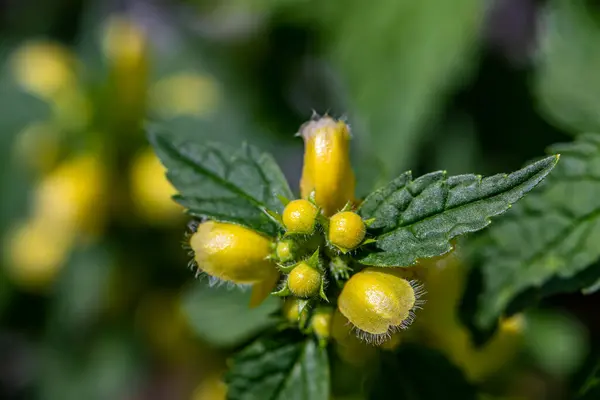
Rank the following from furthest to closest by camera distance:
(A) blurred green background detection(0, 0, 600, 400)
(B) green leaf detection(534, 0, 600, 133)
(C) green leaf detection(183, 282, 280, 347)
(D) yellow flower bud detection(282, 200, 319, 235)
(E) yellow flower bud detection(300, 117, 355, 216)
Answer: (A) blurred green background detection(0, 0, 600, 400) → (B) green leaf detection(534, 0, 600, 133) → (C) green leaf detection(183, 282, 280, 347) → (E) yellow flower bud detection(300, 117, 355, 216) → (D) yellow flower bud detection(282, 200, 319, 235)

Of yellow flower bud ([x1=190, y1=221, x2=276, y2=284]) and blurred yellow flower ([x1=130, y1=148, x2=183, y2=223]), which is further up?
blurred yellow flower ([x1=130, y1=148, x2=183, y2=223])

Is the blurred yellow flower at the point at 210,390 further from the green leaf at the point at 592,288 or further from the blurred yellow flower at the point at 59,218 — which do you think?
the green leaf at the point at 592,288

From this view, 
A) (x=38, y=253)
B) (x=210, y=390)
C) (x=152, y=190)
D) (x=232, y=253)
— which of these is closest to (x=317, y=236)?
(x=232, y=253)

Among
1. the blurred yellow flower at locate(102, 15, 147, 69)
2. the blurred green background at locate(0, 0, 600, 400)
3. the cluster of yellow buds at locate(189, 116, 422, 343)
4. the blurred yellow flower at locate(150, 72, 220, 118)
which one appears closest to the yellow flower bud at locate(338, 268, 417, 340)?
the cluster of yellow buds at locate(189, 116, 422, 343)

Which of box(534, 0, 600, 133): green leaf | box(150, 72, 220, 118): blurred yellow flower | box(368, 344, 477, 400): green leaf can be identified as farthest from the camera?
box(150, 72, 220, 118): blurred yellow flower

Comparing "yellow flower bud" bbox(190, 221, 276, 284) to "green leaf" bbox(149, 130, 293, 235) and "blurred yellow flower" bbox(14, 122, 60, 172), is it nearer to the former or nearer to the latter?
"green leaf" bbox(149, 130, 293, 235)

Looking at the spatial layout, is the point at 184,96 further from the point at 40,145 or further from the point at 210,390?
the point at 210,390

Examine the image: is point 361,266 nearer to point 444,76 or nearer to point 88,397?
point 444,76

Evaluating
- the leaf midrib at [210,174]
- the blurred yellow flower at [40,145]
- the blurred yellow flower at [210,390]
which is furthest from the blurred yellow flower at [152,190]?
the leaf midrib at [210,174]
